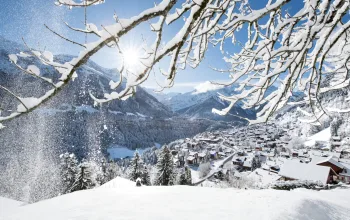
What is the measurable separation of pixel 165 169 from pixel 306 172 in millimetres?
16678

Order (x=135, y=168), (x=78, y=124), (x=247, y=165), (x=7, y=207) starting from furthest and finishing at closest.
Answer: (x=78, y=124) → (x=247, y=165) → (x=135, y=168) → (x=7, y=207)

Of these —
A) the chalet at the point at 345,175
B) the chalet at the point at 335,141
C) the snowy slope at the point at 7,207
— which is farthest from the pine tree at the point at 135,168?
the chalet at the point at 335,141

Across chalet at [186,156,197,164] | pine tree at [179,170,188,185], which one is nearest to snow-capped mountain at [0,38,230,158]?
chalet at [186,156,197,164]

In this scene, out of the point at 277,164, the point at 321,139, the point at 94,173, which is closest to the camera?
the point at 94,173

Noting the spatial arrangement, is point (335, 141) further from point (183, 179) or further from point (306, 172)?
point (183, 179)

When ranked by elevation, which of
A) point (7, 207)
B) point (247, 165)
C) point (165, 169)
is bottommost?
point (247, 165)

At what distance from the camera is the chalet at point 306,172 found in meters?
25.2

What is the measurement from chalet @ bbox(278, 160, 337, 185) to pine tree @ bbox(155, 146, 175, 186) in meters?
14.1

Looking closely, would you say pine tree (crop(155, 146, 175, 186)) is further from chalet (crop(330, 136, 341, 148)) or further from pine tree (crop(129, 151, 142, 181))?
chalet (crop(330, 136, 341, 148))

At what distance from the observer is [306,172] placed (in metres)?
27.0

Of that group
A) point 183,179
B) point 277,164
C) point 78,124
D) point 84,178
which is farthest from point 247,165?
point 78,124

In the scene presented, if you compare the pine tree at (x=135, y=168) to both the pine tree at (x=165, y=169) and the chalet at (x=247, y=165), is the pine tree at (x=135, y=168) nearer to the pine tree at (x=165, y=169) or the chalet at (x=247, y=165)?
the pine tree at (x=165, y=169)

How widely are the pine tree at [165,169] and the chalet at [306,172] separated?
1405cm

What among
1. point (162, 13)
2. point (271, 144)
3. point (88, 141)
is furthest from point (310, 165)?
point (88, 141)
